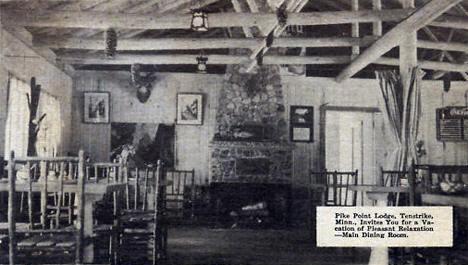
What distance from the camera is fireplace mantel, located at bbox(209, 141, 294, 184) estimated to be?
916 centimetres

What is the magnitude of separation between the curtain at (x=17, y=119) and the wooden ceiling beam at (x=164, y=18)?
766mm

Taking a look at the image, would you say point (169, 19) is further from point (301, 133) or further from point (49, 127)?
point (301, 133)

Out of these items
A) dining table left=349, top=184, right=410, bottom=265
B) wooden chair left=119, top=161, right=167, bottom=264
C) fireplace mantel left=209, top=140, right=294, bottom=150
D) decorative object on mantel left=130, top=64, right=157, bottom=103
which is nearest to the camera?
dining table left=349, top=184, right=410, bottom=265

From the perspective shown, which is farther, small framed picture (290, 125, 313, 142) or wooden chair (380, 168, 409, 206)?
small framed picture (290, 125, 313, 142)

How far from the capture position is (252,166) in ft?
30.2

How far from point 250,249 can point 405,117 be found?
95.3 inches

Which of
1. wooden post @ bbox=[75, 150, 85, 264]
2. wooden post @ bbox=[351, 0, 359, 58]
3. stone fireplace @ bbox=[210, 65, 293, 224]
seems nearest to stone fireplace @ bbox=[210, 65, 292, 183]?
stone fireplace @ bbox=[210, 65, 293, 224]

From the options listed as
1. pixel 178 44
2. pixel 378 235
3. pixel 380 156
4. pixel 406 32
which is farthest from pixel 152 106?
pixel 378 235

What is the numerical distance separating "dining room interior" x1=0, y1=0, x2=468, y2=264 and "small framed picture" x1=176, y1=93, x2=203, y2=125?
2 centimetres

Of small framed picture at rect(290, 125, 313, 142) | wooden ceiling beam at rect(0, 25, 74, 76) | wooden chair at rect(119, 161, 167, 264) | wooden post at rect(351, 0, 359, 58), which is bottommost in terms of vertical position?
wooden chair at rect(119, 161, 167, 264)

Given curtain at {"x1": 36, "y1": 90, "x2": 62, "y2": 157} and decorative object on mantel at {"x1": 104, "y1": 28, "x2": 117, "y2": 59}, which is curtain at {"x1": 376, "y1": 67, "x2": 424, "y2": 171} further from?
curtain at {"x1": 36, "y1": 90, "x2": 62, "y2": 157}

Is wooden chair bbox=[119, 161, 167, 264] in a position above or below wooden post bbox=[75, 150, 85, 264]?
below

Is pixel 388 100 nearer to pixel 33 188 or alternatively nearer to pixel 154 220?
pixel 154 220

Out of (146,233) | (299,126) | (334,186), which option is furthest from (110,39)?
(299,126)
